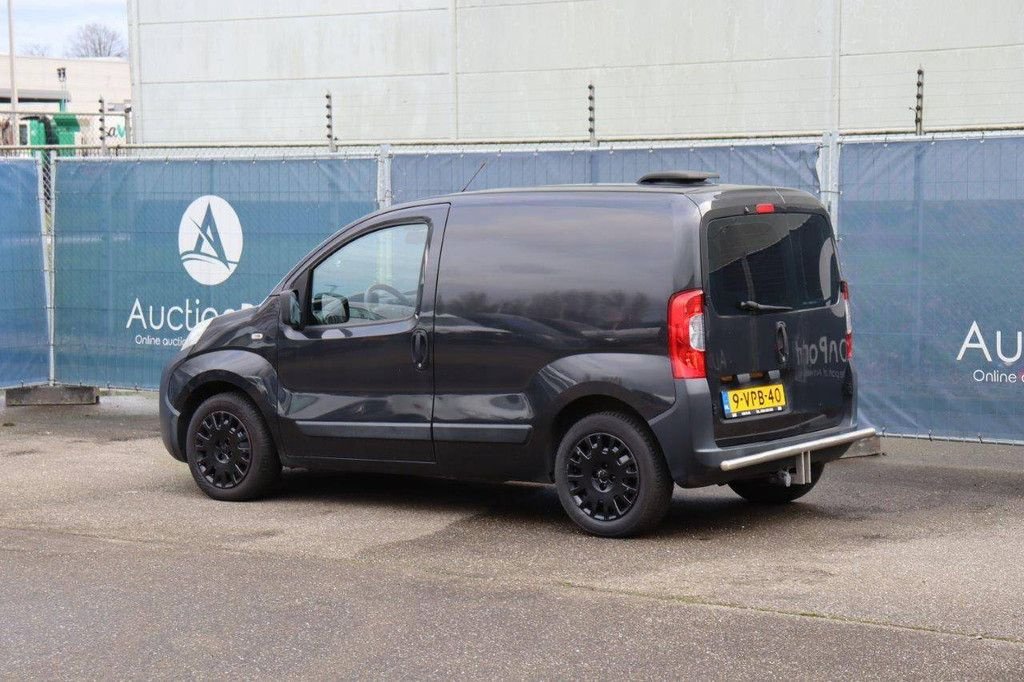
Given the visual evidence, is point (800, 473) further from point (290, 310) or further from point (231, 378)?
point (231, 378)

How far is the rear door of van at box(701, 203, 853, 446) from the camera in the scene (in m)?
7.00

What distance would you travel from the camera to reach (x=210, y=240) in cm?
1157

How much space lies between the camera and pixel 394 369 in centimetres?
783

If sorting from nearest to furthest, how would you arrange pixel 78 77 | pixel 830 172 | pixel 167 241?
pixel 830 172 < pixel 167 241 < pixel 78 77

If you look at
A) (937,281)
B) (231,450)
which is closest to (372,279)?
(231,450)

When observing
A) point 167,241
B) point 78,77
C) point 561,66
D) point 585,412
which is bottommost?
point 585,412

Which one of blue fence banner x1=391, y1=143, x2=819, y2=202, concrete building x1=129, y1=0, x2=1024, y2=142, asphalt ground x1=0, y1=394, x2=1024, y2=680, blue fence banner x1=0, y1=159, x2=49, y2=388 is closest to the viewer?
asphalt ground x1=0, y1=394, x2=1024, y2=680

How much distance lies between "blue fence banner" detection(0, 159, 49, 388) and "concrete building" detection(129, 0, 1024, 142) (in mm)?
9269

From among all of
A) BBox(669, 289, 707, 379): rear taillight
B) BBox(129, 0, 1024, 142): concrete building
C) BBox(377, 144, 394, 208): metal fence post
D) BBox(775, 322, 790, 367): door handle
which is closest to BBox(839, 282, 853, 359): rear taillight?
BBox(775, 322, 790, 367): door handle

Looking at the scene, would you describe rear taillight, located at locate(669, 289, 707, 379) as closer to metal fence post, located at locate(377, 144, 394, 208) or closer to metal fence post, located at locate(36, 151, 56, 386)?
metal fence post, located at locate(377, 144, 394, 208)

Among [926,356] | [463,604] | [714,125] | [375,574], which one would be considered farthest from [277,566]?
[714,125]

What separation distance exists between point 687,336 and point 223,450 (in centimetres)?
307

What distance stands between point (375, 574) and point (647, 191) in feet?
7.72

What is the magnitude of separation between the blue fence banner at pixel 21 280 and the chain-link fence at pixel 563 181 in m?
0.07
